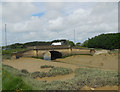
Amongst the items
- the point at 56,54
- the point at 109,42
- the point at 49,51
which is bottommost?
the point at 56,54

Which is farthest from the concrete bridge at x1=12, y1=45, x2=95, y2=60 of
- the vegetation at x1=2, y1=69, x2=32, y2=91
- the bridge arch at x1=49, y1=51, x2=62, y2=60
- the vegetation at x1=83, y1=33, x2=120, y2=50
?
the vegetation at x1=2, y1=69, x2=32, y2=91

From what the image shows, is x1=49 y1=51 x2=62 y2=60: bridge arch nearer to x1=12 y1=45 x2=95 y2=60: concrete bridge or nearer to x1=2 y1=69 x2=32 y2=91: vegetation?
x1=12 y1=45 x2=95 y2=60: concrete bridge

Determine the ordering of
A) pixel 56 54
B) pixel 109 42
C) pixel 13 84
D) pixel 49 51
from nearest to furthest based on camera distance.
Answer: pixel 13 84, pixel 49 51, pixel 56 54, pixel 109 42

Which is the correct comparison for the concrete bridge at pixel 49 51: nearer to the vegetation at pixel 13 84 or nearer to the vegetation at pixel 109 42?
the vegetation at pixel 109 42

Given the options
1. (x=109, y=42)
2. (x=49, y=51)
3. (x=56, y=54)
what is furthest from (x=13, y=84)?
(x=109, y=42)

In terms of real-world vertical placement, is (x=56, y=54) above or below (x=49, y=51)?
below

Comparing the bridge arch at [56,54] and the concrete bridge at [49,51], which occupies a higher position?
the concrete bridge at [49,51]

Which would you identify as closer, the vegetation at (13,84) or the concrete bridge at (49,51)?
the vegetation at (13,84)

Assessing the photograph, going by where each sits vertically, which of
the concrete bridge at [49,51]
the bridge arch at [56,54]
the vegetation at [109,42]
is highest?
the vegetation at [109,42]

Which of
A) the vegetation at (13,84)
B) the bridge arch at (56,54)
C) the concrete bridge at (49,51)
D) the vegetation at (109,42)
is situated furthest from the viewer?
the vegetation at (109,42)

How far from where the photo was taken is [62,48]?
38.3 m

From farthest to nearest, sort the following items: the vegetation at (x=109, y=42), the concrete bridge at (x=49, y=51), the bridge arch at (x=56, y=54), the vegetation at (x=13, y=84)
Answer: the vegetation at (x=109, y=42) < the bridge arch at (x=56, y=54) < the concrete bridge at (x=49, y=51) < the vegetation at (x=13, y=84)

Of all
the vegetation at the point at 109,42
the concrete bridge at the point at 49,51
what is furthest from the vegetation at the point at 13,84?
the vegetation at the point at 109,42

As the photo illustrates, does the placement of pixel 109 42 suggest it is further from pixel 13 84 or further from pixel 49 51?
pixel 13 84
